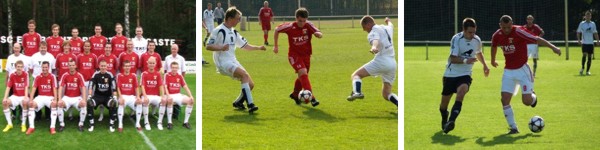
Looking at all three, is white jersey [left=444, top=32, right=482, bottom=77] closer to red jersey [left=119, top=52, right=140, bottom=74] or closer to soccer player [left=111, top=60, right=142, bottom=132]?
soccer player [left=111, top=60, right=142, bottom=132]

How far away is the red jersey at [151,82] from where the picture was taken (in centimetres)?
852

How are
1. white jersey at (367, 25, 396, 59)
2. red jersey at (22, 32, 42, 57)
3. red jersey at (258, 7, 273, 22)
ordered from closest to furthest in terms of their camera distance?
white jersey at (367, 25, 396, 59) < red jersey at (258, 7, 273, 22) < red jersey at (22, 32, 42, 57)

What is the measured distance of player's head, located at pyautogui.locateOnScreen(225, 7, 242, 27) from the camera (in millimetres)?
6777

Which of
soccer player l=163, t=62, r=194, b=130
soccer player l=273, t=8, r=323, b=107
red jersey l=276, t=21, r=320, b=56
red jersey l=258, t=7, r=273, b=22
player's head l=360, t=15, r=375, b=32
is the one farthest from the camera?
soccer player l=163, t=62, r=194, b=130

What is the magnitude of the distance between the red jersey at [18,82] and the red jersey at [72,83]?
0.42 metres

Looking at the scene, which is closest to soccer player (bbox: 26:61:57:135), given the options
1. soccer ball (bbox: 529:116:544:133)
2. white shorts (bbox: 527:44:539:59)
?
soccer ball (bbox: 529:116:544:133)

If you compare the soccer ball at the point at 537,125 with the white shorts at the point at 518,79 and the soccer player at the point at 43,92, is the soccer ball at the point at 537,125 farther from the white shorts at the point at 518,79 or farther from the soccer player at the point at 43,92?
the soccer player at the point at 43,92

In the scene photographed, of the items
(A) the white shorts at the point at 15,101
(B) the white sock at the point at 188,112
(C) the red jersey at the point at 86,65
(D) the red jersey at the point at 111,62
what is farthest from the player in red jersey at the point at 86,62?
(B) the white sock at the point at 188,112

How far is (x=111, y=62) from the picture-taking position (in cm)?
901

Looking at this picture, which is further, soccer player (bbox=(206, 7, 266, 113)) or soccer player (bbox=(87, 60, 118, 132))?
soccer player (bbox=(87, 60, 118, 132))

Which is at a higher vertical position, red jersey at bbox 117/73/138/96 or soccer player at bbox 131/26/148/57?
soccer player at bbox 131/26/148/57

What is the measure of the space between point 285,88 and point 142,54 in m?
1.87

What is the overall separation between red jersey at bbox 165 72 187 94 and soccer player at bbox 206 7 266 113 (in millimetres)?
933

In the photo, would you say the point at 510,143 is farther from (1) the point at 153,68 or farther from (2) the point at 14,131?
(2) the point at 14,131
